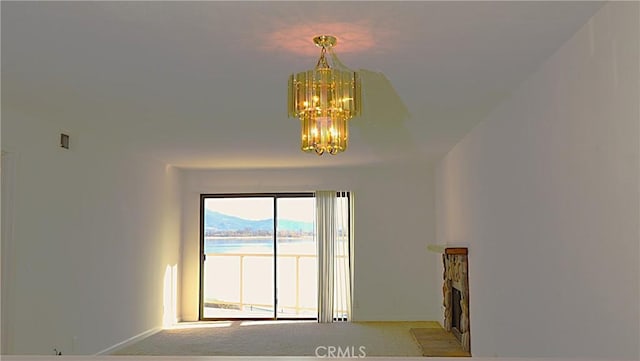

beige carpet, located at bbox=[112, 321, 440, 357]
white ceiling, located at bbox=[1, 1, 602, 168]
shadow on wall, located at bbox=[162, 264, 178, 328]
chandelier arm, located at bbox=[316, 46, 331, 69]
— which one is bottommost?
beige carpet, located at bbox=[112, 321, 440, 357]

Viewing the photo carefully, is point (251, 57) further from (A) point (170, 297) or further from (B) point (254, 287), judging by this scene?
(B) point (254, 287)

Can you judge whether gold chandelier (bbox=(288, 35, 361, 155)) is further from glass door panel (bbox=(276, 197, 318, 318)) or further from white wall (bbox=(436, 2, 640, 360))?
glass door panel (bbox=(276, 197, 318, 318))

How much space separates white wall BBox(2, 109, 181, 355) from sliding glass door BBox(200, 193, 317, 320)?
1226 millimetres

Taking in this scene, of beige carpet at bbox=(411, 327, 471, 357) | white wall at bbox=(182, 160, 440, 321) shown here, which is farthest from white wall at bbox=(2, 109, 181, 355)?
beige carpet at bbox=(411, 327, 471, 357)

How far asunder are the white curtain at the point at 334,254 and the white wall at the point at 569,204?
3500mm

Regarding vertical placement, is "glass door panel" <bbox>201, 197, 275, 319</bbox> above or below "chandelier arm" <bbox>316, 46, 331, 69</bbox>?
below

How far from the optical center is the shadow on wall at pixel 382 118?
382cm

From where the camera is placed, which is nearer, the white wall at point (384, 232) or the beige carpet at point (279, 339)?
the beige carpet at point (279, 339)

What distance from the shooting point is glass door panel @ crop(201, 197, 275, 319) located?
887cm

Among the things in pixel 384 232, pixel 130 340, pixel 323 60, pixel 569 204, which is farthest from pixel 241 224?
pixel 569 204

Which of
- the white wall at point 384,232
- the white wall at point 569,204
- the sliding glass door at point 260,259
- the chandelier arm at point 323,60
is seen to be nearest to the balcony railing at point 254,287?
the sliding glass door at point 260,259

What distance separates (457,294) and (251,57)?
4.79m

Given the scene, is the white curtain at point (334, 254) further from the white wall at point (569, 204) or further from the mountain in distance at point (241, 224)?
the white wall at point (569, 204)

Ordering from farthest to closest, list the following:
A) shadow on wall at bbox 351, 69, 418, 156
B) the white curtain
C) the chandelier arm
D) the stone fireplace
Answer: the white curtain
the stone fireplace
shadow on wall at bbox 351, 69, 418, 156
the chandelier arm
